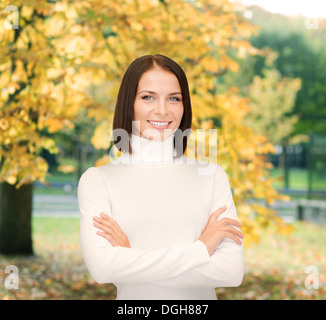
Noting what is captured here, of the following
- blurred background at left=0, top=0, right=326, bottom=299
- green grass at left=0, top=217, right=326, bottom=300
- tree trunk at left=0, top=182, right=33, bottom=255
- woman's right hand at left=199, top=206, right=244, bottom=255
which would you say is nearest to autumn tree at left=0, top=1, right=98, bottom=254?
blurred background at left=0, top=0, right=326, bottom=299

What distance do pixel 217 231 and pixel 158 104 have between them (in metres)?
0.66

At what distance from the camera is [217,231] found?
2.09 m

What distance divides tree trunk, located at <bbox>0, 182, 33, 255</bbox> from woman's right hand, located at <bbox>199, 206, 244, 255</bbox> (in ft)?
23.3

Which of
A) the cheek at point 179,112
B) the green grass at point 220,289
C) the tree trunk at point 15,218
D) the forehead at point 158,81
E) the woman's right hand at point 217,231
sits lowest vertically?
the green grass at point 220,289

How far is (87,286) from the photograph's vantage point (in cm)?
788

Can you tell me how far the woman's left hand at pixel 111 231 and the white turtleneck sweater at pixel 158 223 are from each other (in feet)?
0.09

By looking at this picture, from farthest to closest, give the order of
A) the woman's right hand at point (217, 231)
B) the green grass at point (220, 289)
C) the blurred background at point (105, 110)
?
the green grass at point (220, 289), the blurred background at point (105, 110), the woman's right hand at point (217, 231)

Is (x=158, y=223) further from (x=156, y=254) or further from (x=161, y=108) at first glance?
(x=161, y=108)

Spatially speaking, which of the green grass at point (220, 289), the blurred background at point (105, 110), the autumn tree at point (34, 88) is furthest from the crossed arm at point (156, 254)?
the green grass at point (220, 289)

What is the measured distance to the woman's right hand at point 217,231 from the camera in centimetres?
208

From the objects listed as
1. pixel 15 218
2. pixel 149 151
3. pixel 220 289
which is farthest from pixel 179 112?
pixel 15 218

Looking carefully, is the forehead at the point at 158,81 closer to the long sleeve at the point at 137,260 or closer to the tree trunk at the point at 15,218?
the long sleeve at the point at 137,260

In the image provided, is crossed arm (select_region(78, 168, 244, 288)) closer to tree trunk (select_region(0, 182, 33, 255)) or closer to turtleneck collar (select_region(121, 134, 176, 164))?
turtleneck collar (select_region(121, 134, 176, 164))

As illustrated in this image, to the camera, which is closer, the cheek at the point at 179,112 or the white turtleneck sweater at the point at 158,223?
the white turtleneck sweater at the point at 158,223
